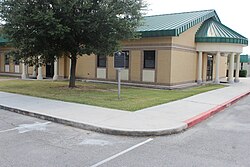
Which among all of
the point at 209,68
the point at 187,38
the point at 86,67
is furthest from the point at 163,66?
the point at 209,68

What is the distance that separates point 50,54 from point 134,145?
1098 cm

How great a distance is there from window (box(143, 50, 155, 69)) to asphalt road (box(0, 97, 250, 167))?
37.8 feet

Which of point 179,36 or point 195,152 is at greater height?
point 179,36

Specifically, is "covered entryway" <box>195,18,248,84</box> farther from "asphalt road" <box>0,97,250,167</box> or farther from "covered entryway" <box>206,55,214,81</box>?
"asphalt road" <box>0,97,250,167</box>

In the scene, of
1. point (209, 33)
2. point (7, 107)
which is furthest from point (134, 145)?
point (209, 33)

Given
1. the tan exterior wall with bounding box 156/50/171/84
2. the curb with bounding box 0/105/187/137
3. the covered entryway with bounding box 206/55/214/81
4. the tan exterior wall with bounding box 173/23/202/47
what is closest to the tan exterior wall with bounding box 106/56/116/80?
the tan exterior wall with bounding box 156/50/171/84

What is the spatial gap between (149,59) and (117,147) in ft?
46.3

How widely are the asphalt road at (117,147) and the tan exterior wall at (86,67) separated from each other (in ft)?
49.6

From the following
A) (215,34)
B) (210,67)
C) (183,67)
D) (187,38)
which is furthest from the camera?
(210,67)

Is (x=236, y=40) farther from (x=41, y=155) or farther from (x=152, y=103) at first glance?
(x=41, y=155)

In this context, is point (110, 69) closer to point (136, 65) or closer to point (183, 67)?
point (136, 65)

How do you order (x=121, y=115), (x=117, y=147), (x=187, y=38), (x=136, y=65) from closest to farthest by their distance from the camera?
(x=117, y=147)
(x=121, y=115)
(x=136, y=65)
(x=187, y=38)

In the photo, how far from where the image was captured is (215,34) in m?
21.8

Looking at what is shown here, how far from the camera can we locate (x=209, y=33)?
2177 centimetres
